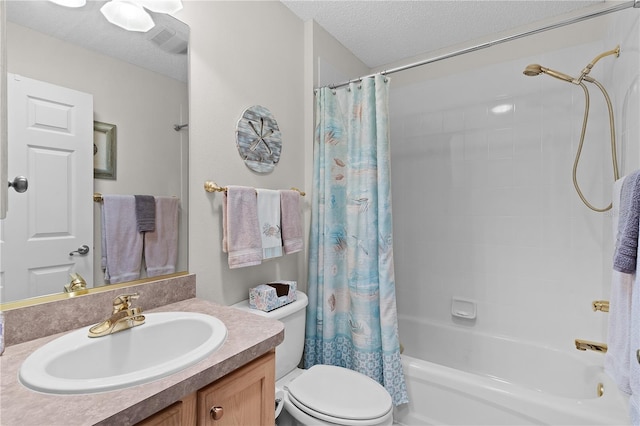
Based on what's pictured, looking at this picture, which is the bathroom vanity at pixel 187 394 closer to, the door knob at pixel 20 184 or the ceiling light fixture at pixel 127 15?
the door knob at pixel 20 184

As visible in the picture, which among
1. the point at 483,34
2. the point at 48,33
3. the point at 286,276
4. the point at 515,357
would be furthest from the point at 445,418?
the point at 483,34

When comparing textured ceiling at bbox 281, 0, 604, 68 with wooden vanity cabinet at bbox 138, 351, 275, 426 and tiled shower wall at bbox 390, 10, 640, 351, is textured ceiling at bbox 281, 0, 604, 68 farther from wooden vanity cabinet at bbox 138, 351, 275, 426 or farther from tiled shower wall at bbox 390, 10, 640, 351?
wooden vanity cabinet at bbox 138, 351, 275, 426

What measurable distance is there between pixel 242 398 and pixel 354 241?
1.06 meters

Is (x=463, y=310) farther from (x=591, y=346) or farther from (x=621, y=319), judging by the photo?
(x=621, y=319)

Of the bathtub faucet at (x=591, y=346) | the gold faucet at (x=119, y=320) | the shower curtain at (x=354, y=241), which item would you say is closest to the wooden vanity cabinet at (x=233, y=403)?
the gold faucet at (x=119, y=320)

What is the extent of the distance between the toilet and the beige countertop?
53 centimetres

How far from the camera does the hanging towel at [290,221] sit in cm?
167

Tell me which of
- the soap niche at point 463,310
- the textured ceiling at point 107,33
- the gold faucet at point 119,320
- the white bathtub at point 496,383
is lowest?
the white bathtub at point 496,383

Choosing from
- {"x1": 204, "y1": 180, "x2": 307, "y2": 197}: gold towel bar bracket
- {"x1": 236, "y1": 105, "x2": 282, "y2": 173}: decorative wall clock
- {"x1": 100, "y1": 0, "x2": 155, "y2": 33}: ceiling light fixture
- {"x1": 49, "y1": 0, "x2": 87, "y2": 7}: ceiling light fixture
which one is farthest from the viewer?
{"x1": 236, "y1": 105, "x2": 282, "y2": 173}: decorative wall clock

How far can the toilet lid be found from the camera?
1.22 m

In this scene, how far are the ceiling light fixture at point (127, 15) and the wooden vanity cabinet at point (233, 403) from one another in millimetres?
1222

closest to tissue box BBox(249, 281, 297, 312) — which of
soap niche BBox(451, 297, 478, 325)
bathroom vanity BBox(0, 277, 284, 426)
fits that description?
bathroom vanity BBox(0, 277, 284, 426)

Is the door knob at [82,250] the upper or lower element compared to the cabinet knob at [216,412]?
upper

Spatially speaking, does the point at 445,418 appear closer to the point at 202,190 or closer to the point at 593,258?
the point at 593,258
